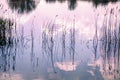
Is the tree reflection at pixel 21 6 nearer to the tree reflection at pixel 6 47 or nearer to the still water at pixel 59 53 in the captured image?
the still water at pixel 59 53

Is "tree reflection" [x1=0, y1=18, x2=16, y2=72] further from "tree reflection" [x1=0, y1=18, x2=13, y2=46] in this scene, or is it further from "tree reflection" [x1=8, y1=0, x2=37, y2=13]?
"tree reflection" [x1=8, y1=0, x2=37, y2=13]

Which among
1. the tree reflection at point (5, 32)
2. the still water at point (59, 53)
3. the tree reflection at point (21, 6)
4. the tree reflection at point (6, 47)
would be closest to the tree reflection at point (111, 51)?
the still water at point (59, 53)

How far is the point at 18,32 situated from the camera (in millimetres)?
9172

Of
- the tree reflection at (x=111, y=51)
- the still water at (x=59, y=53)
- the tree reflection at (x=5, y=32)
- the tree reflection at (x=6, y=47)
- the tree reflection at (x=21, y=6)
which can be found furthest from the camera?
the tree reflection at (x=21, y=6)

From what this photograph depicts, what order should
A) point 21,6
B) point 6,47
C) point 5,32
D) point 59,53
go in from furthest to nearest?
point 21,6, point 5,32, point 6,47, point 59,53

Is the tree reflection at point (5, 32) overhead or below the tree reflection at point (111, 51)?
overhead

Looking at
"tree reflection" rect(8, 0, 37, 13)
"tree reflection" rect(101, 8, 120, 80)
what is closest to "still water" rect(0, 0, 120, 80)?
"tree reflection" rect(101, 8, 120, 80)

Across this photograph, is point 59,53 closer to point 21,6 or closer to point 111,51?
point 111,51

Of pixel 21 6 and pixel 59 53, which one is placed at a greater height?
pixel 21 6

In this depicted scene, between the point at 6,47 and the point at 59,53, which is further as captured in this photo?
the point at 6,47

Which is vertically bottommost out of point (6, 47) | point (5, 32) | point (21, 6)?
point (6, 47)

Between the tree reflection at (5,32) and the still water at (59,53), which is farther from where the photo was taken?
the tree reflection at (5,32)

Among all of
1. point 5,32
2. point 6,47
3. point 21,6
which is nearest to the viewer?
point 6,47

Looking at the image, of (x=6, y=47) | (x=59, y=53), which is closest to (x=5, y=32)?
(x=6, y=47)
